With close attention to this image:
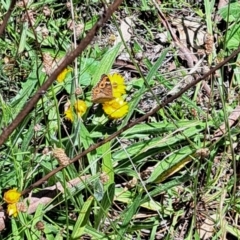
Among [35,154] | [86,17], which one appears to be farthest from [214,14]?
[35,154]

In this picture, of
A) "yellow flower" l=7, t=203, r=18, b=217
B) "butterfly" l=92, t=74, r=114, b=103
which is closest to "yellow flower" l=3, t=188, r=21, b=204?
"yellow flower" l=7, t=203, r=18, b=217

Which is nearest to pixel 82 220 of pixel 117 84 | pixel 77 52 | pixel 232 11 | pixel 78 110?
pixel 78 110

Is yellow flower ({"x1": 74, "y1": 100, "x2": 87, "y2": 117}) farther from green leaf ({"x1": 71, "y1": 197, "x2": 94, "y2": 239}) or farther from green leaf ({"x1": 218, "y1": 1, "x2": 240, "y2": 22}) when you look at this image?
green leaf ({"x1": 218, "y1": 1, "x2": 240, "y2": 22})

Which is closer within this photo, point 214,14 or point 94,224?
point 94,224

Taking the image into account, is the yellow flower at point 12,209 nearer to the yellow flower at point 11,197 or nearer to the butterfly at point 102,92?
the yellow flower at point 11,197

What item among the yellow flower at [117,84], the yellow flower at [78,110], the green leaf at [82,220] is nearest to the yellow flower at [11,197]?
the green leaf at [82,220]

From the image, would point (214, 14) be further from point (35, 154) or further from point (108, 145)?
point (35, 154)
